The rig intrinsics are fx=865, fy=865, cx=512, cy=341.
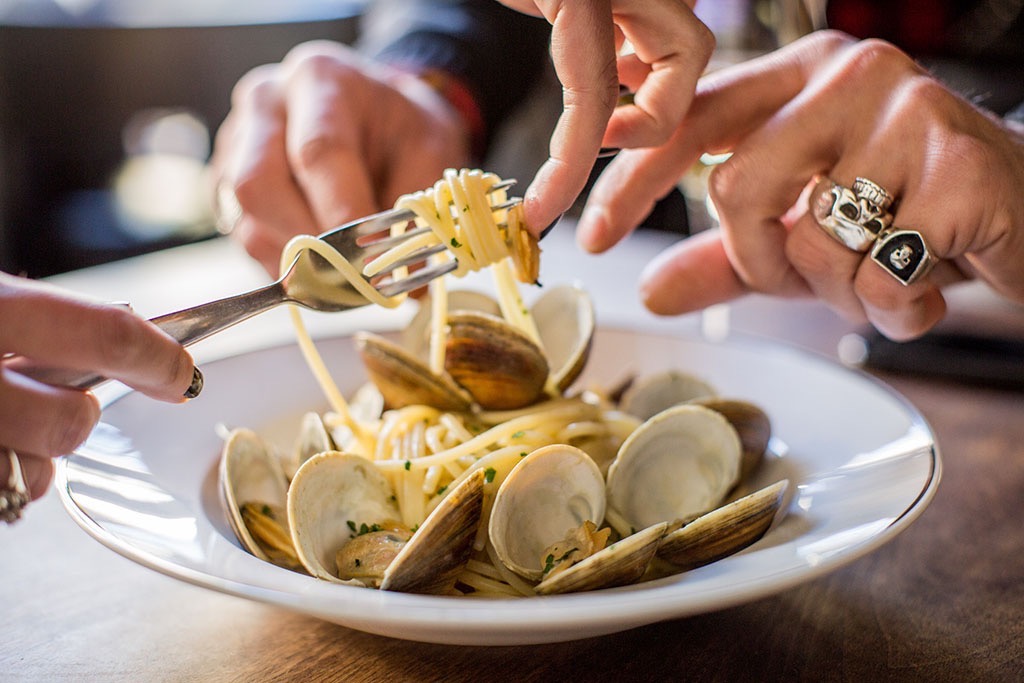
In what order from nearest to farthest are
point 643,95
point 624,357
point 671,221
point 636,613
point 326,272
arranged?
point 636,613, point 326,272, point 643,95, point 624,357, point 671,221

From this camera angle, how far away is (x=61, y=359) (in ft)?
2.84

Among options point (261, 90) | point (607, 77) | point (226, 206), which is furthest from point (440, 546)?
point (226, 206)

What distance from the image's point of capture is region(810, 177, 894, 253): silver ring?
A: 1.31 meters

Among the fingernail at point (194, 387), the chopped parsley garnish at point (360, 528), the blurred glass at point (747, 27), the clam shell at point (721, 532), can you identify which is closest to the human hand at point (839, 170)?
the clam shell at point (721, 532)

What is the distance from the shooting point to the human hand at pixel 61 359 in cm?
86

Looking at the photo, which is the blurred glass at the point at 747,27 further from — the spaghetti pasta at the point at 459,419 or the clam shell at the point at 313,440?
the clam shell at the point at 313,440

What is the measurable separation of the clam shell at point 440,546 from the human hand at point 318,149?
2.87ft

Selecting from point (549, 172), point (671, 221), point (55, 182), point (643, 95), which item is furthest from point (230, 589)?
point (55, 182)

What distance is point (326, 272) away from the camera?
1.20m

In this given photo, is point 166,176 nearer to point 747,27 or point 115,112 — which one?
point 115,112

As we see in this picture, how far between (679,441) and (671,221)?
3.47m

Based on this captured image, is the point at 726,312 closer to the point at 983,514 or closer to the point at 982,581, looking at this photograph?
the point at 983,514

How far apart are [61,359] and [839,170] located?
3.65 feet

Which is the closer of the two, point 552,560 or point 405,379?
point 552,560
